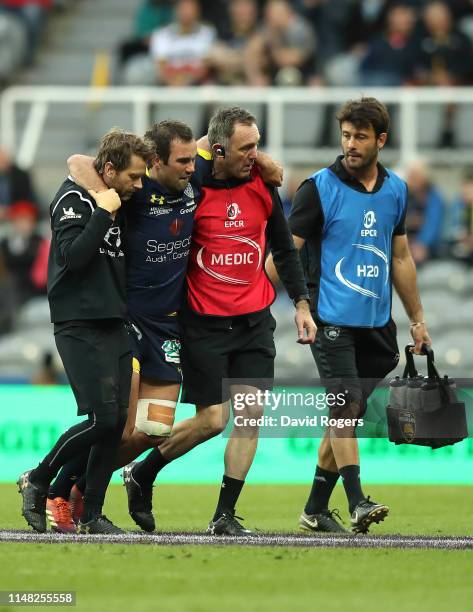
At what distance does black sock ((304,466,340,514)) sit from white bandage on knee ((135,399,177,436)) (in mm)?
1057

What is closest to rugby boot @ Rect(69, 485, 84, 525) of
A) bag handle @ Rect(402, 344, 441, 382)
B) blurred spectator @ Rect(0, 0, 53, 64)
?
bag handle @ Rect(402, 344, 441, 382)

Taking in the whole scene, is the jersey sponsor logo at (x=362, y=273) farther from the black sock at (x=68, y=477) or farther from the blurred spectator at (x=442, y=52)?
the blurred spectator at (x=442, y=52)

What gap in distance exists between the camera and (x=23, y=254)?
17625mm

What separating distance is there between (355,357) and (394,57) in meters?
10.1

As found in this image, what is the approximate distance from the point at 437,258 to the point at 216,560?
9.84m

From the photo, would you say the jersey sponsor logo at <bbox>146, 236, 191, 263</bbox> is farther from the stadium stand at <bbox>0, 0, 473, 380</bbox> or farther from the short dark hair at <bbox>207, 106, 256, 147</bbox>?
the stadium stand at <bbox>0, 0, 473, 380</bbox>

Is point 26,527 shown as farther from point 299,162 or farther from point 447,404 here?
point 299,162

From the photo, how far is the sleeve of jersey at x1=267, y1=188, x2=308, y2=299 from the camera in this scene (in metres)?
9.23

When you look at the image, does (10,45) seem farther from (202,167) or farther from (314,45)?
(202,167)

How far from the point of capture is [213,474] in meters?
13.7

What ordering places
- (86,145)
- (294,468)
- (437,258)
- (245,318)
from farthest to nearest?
(86,145) → (437,258) → (294,468) → (245,318)

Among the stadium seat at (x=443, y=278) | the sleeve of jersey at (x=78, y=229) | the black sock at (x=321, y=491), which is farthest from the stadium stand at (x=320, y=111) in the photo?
the sleeve of jersey at (x=78, y=229)

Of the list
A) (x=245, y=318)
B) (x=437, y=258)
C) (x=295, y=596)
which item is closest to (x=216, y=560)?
(x=295, y=596)

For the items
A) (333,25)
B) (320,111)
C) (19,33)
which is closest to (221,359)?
(320,111)
